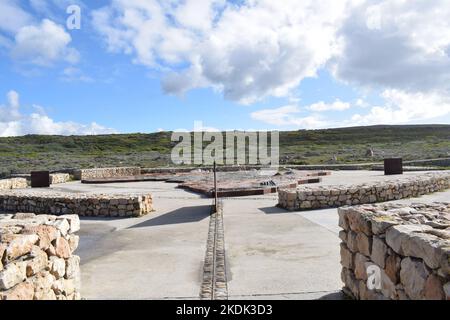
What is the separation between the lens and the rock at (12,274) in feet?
9.63

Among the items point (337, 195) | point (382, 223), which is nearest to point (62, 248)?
point (382, 223)

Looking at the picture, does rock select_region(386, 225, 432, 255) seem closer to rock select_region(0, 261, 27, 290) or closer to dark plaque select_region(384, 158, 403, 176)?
rock select_region(0, 261, 27, 290)

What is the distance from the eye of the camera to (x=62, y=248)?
4137mm

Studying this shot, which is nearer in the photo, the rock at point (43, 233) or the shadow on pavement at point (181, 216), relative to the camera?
the rock at point (43, 233)

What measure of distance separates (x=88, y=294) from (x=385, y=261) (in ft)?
10.2

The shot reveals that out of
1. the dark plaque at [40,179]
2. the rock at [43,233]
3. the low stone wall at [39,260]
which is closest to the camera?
the low stone wall at [39,260]

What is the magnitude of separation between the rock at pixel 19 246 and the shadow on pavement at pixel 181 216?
5.64 meters

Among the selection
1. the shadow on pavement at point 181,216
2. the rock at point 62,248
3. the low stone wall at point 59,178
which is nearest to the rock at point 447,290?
the rock at point 62,248

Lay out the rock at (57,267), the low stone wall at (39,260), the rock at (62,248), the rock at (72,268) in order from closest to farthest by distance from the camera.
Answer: the low stone wall at (39,260) < the rock at (57,267) < the rock at (62,248) < the rock at (72,268)

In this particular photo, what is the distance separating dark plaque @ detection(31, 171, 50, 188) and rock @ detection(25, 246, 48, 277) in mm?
17631

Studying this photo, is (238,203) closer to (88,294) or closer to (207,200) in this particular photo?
(207,200)

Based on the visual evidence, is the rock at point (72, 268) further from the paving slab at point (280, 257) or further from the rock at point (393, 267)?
the rock at point (393, 267)

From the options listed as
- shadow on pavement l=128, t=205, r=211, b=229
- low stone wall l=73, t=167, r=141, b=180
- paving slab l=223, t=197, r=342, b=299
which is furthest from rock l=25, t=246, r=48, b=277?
low stone wall l=73, t=167, r=141, b=180
